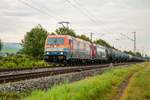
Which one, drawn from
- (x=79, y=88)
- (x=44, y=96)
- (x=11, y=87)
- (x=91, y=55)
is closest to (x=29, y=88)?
(x=11, y=87)

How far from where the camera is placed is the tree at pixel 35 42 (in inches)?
3770

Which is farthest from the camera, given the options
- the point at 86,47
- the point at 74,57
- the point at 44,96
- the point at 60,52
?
the point at 86,47

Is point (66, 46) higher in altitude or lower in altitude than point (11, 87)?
higher

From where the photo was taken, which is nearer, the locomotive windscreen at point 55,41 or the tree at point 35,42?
the locomotive windscreen at point 55,41

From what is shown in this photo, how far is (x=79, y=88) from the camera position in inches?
477

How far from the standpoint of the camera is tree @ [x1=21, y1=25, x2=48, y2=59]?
314 feet

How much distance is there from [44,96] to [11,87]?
11.2 feet

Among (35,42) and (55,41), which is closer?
(55,41)

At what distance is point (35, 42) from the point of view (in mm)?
100250

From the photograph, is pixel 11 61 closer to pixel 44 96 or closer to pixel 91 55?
pixel 91 55

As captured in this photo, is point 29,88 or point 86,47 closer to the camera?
point 29,88

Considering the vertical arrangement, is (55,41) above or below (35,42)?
below

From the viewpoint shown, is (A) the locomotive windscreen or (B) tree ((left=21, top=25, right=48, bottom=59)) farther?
(B) tree ((left=21, top=25, right=48, bottom=59))

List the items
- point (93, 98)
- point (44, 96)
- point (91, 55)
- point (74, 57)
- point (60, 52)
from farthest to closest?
point (91, 55) → point (74, 57) → point (60, 52) → point (93, 98) → point (44, 96)
